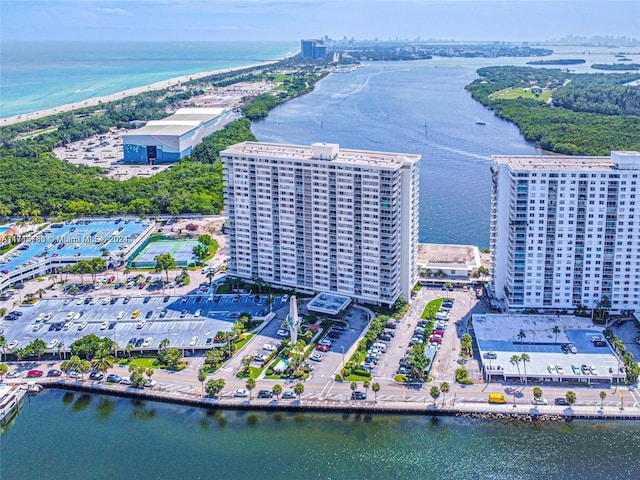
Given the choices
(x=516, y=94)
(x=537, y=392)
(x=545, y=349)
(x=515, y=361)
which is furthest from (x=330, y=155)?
(x=516, y=94)

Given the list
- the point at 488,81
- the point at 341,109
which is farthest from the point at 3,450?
the point at 488,81

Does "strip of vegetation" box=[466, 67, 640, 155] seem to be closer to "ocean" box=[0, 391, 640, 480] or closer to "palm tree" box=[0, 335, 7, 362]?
"ocean" box=[0, 391, 640, 480]

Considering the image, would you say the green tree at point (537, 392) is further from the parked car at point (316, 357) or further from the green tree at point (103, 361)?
the green tree at point (103, 361)

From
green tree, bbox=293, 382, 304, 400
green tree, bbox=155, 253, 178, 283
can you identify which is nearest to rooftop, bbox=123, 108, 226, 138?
green tree, bbox=155, 253, 178, 283

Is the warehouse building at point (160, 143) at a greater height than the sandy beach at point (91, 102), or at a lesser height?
lesser

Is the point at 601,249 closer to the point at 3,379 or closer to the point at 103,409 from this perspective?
the point at 103,409

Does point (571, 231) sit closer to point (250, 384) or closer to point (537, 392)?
point (537, 392)

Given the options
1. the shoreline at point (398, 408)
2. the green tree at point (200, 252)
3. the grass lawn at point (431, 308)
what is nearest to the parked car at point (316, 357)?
the shoreline at point (398, 408)
